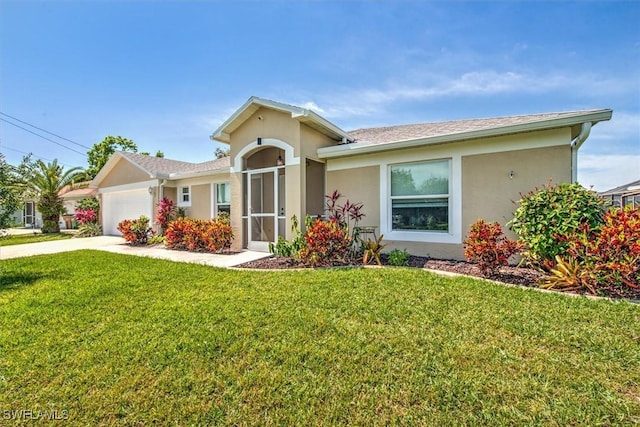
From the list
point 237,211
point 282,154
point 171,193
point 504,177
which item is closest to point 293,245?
point 237,211

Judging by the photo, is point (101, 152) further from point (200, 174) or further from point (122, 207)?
point (200, 174)

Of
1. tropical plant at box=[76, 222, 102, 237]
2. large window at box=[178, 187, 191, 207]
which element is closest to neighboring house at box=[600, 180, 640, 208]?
large window at box=[178, 187, 191, 207]

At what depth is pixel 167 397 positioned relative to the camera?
2598 millimetres

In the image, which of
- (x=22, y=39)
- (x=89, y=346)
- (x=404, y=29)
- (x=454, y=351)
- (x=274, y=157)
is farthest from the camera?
(x=274, y=157)

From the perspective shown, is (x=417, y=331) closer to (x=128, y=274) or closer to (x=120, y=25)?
(x=128, y=274)

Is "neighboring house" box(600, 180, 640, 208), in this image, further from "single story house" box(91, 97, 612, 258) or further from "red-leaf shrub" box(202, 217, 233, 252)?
"red-leaf shrub" box(202, 217, 233, 252)

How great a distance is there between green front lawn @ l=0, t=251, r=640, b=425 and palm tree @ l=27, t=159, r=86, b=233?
1969cm

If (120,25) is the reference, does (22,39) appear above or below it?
below

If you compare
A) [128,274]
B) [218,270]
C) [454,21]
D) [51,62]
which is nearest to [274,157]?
[218,270]

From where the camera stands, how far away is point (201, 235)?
10.8 meters

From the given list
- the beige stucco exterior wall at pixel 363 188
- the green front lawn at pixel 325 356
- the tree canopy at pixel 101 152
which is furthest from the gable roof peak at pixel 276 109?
the tree canopy at pixel 101 152

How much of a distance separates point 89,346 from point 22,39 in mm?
11699

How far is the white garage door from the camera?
53.3ft

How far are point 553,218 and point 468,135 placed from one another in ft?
8.91
